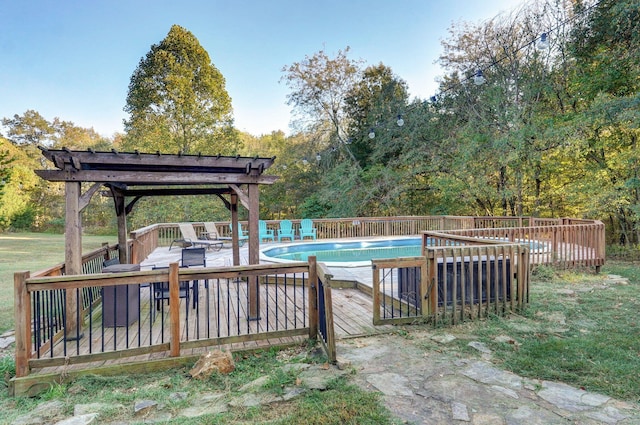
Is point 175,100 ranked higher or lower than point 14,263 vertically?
higher

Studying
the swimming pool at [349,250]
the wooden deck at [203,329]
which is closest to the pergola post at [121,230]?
the wooden deck at [203,329]

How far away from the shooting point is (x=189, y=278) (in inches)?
132

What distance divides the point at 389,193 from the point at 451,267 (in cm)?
1252

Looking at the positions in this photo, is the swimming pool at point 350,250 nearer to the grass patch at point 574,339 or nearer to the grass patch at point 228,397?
the grass patch at point 574,339

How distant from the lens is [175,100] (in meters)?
17.5

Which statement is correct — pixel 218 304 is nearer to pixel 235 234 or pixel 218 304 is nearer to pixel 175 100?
pixel 235 234

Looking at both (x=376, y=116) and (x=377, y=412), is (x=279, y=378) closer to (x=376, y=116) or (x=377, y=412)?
(x=377, y=412)

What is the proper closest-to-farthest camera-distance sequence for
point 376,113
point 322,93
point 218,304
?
1. point 218,304
2. point 376,113
3. point 322,93

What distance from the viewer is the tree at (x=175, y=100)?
17375mm

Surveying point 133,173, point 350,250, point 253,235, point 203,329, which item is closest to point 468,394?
point 203,329

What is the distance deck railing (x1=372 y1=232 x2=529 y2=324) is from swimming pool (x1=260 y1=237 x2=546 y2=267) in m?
6.12

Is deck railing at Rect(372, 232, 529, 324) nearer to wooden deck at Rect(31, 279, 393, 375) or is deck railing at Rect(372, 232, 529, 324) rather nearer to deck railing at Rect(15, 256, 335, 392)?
wooden deck at Rect(31, 279, 393, 375)

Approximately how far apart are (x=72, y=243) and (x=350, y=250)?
30.7 feet

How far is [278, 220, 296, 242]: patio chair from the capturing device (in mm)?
12875
